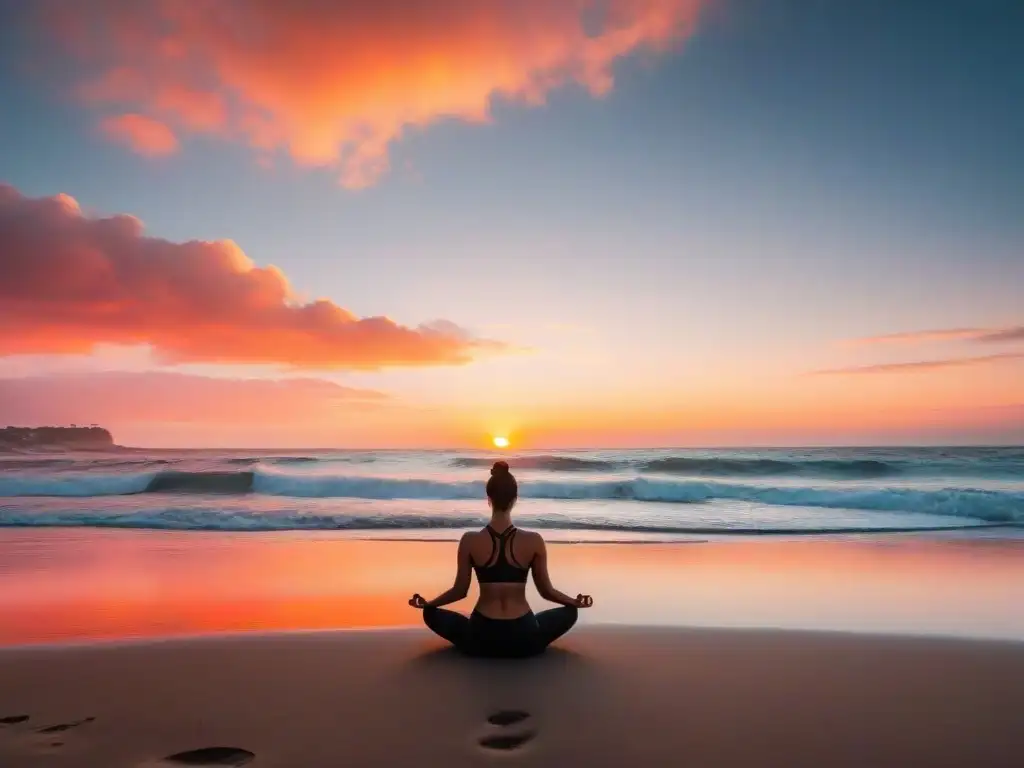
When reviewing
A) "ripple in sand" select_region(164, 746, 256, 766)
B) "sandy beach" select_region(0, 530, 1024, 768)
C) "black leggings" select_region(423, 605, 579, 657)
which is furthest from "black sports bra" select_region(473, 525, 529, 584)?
"ripple in sand" select_region(164, 746, 256, 766)

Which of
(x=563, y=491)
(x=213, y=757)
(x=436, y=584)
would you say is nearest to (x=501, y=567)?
(x=213, y=757)

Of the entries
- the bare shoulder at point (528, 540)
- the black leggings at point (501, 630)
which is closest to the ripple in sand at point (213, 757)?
the black leggings at point (501, 630)

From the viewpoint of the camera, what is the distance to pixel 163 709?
14.8 feet

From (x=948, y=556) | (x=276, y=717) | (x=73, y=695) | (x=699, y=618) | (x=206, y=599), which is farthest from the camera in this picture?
(x=948, y=556)

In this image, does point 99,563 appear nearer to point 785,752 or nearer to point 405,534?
point 405,534

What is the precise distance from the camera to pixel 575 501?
86.6ft

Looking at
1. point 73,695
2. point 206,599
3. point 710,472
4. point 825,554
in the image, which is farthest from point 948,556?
point 710,472

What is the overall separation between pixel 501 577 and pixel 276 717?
174 centimetres

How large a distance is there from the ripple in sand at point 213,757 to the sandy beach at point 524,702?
0.01 metres

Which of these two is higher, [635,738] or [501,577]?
[501,577]

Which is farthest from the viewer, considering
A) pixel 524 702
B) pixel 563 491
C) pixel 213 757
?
pixel 563 491

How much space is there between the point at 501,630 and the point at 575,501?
835 inches

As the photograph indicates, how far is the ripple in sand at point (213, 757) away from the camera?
366 cm

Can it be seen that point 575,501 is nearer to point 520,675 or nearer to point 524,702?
point 520,675
